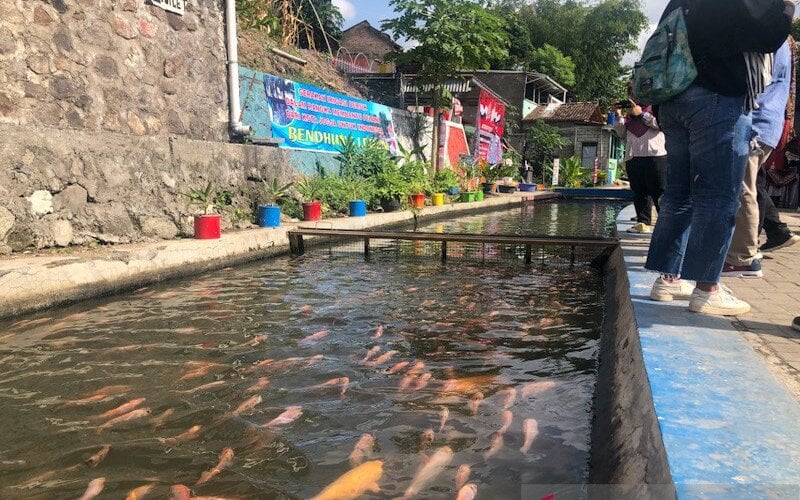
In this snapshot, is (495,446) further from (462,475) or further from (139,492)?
(139,492)

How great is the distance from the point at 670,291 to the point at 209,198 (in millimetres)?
6402

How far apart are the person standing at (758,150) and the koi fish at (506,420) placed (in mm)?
1810

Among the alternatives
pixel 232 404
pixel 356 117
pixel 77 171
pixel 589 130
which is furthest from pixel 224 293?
pixel 589 130

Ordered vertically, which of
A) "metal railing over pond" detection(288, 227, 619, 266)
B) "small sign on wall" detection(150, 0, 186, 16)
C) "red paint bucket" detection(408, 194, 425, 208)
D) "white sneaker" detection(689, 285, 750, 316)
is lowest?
"metal railing over pond" detection(288, 227, 619, 266)

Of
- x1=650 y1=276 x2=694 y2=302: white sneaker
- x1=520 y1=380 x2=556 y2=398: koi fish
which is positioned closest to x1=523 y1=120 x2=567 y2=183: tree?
x1=650 y1=276 x2=694 y2=302: white sneaker

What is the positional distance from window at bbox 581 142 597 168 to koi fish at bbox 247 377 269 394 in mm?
32239

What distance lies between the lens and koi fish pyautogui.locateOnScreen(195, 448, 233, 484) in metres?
2.24

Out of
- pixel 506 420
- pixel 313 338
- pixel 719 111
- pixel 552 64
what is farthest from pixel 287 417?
pixel 552 64

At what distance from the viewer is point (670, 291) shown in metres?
3.22

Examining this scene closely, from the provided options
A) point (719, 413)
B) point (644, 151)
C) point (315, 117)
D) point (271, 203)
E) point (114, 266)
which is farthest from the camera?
point (315, 117)

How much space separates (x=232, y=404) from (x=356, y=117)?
11964 millimetres

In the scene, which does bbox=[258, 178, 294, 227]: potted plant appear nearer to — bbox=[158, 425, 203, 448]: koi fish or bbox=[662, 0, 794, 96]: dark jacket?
bbox=[158, 425, 203, 448]: koi fish

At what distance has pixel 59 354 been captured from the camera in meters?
3.72

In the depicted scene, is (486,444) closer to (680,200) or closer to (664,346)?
(664,346)
